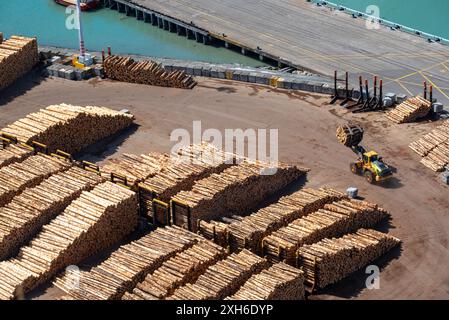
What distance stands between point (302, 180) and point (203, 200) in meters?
9.91

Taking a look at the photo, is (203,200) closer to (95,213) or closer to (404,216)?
(95,213)

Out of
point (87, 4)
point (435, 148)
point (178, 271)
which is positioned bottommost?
point (178, 271)

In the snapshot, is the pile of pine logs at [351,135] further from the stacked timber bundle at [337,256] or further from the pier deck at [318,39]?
the stacked timber bundle at [337,256]

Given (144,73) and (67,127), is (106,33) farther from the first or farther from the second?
(67,127)

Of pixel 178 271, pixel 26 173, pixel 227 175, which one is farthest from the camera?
pixel 26 173

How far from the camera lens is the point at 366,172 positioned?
56.8 m

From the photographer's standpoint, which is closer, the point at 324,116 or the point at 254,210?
the point at 254,210

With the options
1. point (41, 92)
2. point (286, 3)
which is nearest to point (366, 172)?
point (41, 92)

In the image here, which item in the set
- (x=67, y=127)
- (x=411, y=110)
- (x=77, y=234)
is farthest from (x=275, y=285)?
(x=411, y=110)

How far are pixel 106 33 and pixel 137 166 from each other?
45555 mm

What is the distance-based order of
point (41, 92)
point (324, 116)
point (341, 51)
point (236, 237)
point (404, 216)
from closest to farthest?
point (236, 237), point (404, 216), point (324, 116), point (41, 92), point (341, 51)

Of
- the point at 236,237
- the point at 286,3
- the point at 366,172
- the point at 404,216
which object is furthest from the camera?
the point at 286,3

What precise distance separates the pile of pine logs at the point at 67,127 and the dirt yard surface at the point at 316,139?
115cm

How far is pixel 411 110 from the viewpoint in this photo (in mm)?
65188
